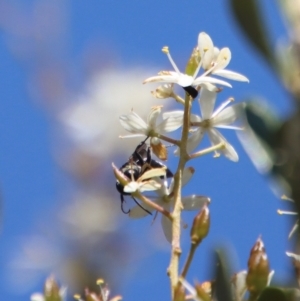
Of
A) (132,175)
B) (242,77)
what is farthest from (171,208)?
(242,77)

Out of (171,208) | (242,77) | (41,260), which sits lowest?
(41,260)

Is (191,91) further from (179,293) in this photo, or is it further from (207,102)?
(179,293)

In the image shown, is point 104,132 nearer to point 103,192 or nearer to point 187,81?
point 103,192

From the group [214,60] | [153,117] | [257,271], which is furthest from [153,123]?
[257,271]

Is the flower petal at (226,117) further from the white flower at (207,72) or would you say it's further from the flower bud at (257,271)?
the flower bud at (257,271)

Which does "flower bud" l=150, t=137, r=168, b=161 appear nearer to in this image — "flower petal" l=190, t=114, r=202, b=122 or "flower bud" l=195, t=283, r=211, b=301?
"flower petal" l=190, t=114, r=202, b=122


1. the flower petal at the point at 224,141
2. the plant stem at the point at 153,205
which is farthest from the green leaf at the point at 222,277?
the flower petal at the point at 224,141
